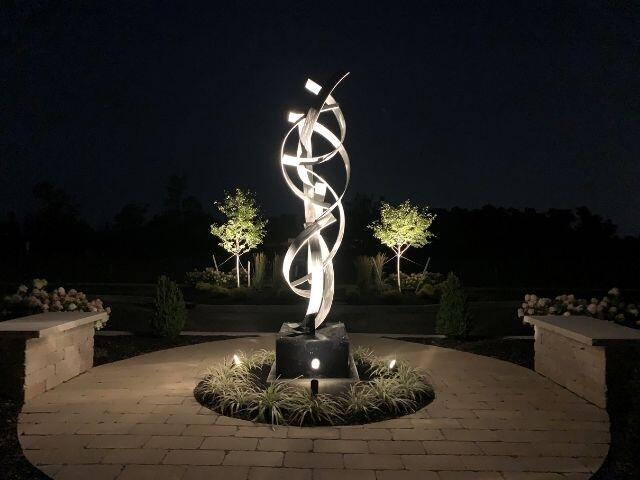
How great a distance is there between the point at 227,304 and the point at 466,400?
38.1 ft

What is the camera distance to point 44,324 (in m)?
5.69

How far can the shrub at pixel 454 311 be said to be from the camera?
29.0 feet

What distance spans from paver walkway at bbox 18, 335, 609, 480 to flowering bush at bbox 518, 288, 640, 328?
2602 mm

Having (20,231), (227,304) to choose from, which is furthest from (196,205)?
(227,304)

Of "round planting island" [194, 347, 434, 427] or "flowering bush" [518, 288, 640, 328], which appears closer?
"round planting island" [194, 347, 434, 427]

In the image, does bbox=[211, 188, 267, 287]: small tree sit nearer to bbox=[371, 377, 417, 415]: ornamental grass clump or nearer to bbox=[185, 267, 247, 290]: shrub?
bbox=[185, 267, 247, 290]: shrub

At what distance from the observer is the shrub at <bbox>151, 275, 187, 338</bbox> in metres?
8.77

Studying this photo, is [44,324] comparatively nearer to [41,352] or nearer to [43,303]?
[41,352]

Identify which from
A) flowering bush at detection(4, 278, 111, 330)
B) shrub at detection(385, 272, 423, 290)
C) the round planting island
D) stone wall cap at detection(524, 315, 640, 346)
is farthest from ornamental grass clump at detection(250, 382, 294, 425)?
shrub at detection(385, 272, 423, 290)

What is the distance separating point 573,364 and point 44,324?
589 cm

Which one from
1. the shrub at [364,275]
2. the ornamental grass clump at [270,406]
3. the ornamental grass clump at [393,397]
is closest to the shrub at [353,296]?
the shrub at [364,275]

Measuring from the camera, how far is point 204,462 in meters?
3.79

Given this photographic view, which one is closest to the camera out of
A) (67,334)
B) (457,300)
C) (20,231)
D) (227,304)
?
(67,334)

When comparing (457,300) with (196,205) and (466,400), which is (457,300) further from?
(196,205)
